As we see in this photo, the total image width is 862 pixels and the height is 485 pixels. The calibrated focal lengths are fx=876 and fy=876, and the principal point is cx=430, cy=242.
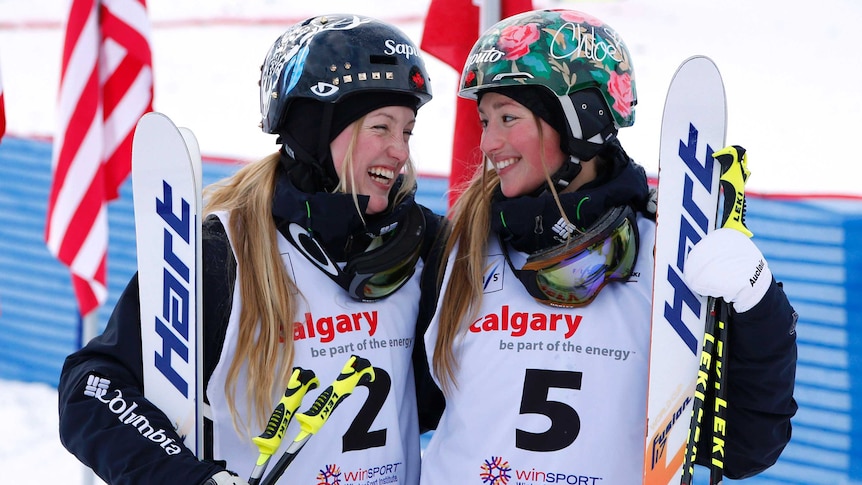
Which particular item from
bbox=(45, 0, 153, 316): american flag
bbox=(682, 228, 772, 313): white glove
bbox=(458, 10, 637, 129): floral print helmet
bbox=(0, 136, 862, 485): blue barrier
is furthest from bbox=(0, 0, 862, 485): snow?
bbox=(682, 228, 772, 313): white glove

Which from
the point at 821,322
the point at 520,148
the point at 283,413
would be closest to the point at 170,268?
the point at 283,413

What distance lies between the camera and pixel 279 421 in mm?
2207

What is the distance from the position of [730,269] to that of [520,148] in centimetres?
76

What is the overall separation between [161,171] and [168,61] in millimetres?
9815

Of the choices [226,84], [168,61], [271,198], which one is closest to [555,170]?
[271,198]

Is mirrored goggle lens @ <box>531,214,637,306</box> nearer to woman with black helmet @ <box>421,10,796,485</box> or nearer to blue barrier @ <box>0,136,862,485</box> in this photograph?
woman with black helmet @ <box>421,10,796,485</box>

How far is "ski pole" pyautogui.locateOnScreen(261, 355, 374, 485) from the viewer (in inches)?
86.8

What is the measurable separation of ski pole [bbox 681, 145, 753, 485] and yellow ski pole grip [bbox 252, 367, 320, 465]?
3.16ft

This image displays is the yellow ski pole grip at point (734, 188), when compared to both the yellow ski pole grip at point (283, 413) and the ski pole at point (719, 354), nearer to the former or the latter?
the ski pole at point (719, 354)

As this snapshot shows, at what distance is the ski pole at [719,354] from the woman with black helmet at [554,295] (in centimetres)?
6

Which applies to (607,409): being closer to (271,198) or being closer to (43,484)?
(271,198)

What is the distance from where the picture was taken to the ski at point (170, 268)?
2.40 m

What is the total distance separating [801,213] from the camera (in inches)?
176

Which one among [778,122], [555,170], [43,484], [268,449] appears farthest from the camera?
[778,122]
